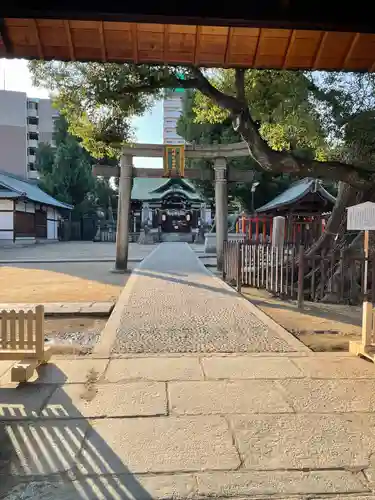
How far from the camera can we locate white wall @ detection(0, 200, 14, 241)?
30.6 meters

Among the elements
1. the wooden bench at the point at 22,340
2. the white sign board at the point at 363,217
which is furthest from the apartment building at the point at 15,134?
the wooden bench at the point at 22,340

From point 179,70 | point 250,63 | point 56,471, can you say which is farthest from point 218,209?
point 56,471

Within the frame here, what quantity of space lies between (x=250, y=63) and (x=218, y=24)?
2.41ft

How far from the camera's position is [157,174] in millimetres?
15742

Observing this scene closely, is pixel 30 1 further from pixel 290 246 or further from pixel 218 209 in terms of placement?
pixel 218 209

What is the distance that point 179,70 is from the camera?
9.34m

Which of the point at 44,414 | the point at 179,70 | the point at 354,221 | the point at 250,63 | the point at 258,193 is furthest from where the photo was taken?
the point at 258,193

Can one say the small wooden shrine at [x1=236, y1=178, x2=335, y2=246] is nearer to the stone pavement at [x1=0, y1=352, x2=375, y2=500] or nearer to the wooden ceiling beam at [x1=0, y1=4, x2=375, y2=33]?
the stone pavement at [x1=0, y1=352, x2=375, y2=500]

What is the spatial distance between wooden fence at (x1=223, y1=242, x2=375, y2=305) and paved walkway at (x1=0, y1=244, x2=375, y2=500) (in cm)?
383

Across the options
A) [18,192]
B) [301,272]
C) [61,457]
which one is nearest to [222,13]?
[61,457]

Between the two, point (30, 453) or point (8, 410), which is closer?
point (30, 453)

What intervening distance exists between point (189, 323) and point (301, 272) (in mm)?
3036

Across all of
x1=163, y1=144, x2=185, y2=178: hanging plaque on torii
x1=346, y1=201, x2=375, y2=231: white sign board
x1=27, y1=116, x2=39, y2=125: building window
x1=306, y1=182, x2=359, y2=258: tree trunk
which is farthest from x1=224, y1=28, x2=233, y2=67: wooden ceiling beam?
x1=27, y1=116, x2=39, y2=125: building window

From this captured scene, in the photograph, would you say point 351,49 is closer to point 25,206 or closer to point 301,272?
point 301,272
